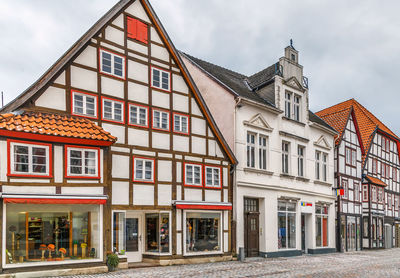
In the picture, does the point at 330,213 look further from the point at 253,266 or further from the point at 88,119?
the point at 88,119

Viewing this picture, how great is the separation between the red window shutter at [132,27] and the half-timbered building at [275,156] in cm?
579

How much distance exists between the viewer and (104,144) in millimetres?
15672

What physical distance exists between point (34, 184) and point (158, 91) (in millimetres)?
6553

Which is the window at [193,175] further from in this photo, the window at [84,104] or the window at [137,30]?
the window at [137,30]

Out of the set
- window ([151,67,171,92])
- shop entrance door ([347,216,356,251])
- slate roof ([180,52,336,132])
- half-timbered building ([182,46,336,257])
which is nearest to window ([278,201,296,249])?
half-timbered building ([182,46,336,257])

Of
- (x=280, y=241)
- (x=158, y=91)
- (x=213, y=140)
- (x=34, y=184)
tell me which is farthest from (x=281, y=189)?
(x=34, y=184)

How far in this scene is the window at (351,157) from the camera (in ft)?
108

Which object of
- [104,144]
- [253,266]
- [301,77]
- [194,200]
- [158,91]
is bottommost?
[253,266]

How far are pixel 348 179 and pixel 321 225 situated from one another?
18.0 feet

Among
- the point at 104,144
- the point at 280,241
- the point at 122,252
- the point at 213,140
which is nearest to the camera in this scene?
the point at 104,144

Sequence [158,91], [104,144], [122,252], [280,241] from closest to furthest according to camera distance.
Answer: [104,144] < [122,252] < [158,91] < [280,241]

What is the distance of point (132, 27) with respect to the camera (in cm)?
1814

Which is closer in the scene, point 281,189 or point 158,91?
point 158,91

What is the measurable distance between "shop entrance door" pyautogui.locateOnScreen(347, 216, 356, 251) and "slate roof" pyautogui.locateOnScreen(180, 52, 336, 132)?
8490 mm
